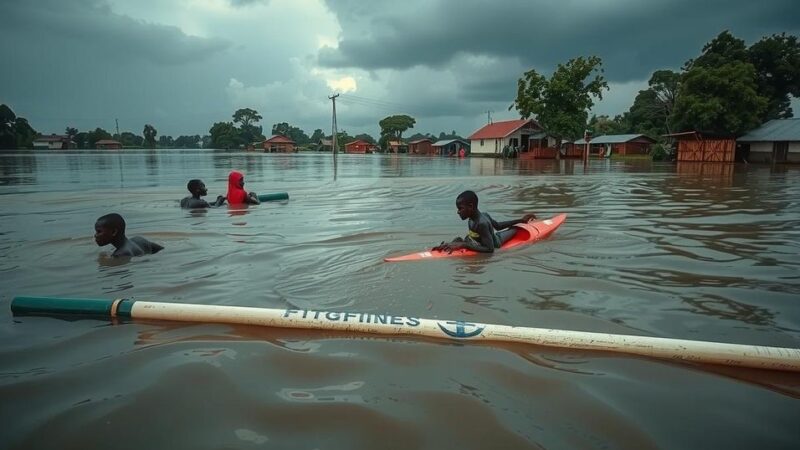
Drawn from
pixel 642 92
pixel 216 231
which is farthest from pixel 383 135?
pixel 216 231

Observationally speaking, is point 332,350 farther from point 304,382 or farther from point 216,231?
point 216,231

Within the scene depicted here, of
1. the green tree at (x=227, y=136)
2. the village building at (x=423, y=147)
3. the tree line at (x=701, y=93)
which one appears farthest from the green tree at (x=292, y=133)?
the tree line at (x=701, y=93)

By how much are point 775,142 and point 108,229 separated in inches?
1545

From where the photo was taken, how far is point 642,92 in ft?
200

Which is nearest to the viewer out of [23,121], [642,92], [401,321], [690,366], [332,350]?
[690,366]

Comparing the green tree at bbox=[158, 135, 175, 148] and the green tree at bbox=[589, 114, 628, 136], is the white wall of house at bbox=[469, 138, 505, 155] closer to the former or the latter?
the green tree at bbox=[589, 114, 628, 136]

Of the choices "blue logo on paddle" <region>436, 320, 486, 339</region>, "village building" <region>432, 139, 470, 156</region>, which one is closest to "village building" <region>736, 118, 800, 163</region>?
"blue logo on paddle" <region>436, 320, 486, 339</region>

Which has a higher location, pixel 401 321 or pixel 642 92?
pixel 642 92

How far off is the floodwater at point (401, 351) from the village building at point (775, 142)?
100 feet

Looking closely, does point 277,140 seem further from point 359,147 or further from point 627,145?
point 627,145

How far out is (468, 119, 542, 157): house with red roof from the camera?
50281mm

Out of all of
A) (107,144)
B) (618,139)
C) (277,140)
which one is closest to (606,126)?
(618,139)

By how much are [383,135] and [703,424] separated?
3744 inches

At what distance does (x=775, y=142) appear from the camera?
30906 millimetres
